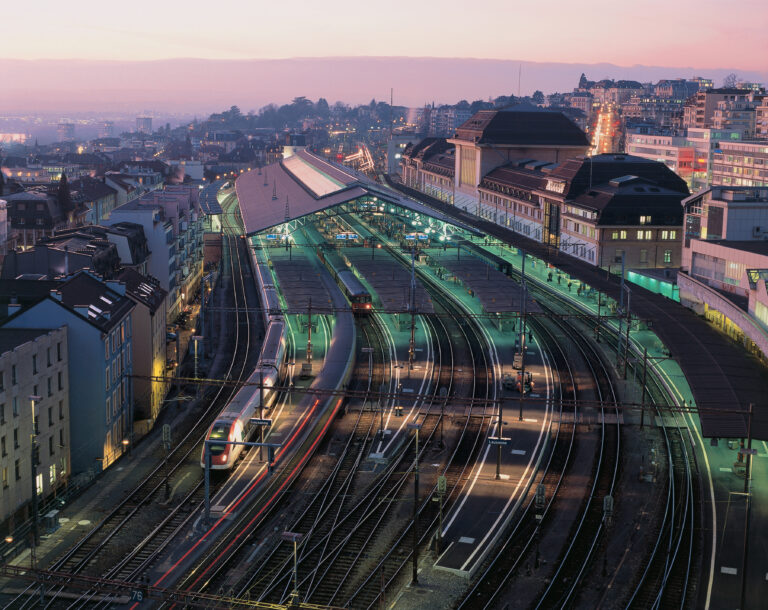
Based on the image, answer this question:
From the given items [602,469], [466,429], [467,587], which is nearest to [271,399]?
[466,429]

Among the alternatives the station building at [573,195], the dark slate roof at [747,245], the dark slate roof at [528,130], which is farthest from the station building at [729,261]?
the dark slate roof at [528,130]

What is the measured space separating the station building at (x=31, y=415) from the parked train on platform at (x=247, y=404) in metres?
5.78

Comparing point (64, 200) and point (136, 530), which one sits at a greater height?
point (64, 200)

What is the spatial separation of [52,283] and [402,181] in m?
150

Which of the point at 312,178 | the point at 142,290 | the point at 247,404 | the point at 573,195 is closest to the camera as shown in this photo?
the point at 247,404

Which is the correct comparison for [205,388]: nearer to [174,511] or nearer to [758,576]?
[174,511]

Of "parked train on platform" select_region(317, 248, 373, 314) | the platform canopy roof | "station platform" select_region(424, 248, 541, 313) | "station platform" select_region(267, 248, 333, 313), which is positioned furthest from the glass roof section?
"station platform" select_region(424, 248, 541, 313)

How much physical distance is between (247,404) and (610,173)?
6551 cm

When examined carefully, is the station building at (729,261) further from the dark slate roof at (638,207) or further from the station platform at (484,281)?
the dark slate roof at (638,207)

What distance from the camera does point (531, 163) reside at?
412 feet

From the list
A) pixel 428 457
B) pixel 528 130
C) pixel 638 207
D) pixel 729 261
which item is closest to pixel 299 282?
pixel 729 261

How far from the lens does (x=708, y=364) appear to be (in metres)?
48.1

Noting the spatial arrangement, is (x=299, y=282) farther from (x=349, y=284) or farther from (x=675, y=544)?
(x=675, y=544)

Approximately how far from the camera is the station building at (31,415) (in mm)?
35844
